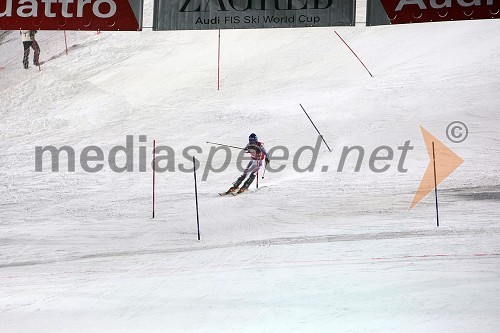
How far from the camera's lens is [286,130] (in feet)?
49.7

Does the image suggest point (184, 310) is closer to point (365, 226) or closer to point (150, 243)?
point (150, 243)

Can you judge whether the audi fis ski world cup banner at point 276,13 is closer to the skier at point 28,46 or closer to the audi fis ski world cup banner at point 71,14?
the audi fis ski world cup banner at point 71,14

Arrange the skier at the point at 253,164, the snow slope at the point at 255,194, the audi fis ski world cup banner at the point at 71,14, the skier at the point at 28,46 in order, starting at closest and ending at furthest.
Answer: the snow slope at the point at 255,194
the audi fis ski world cup banner at the point at 71,14
the skier at the point at 253,164
the skier at the point at 28,46

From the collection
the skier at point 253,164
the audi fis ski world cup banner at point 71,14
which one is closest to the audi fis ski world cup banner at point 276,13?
the audi fis ski world cup banner at point 71,14

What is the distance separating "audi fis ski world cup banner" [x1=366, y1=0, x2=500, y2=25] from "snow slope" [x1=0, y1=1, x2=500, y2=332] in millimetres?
2658

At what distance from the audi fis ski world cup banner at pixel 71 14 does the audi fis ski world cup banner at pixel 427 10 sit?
130 inches

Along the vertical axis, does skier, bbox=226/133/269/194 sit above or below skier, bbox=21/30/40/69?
below

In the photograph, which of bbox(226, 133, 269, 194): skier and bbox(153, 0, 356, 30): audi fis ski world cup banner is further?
bbox(226, 133, 269, 194): skier

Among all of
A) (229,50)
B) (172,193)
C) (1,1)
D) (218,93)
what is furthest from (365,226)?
(229,50)

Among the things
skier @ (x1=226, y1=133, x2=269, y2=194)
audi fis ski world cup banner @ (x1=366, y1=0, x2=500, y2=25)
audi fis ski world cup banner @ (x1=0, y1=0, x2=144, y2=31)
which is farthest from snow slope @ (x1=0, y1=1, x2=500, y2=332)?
audi fis ski world cup banner @ (x1=0, y1=0, x2=144, y2=31)

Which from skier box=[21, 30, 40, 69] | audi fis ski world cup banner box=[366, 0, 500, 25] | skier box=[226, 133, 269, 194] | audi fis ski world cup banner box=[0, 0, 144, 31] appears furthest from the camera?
skier box=[21, 30, 40, 69]

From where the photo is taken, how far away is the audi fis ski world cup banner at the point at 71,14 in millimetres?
11312

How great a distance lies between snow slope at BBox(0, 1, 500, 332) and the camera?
766cm

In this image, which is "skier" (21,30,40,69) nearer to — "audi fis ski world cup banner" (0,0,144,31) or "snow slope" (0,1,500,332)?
"snow slope" (0,1,500,332)
